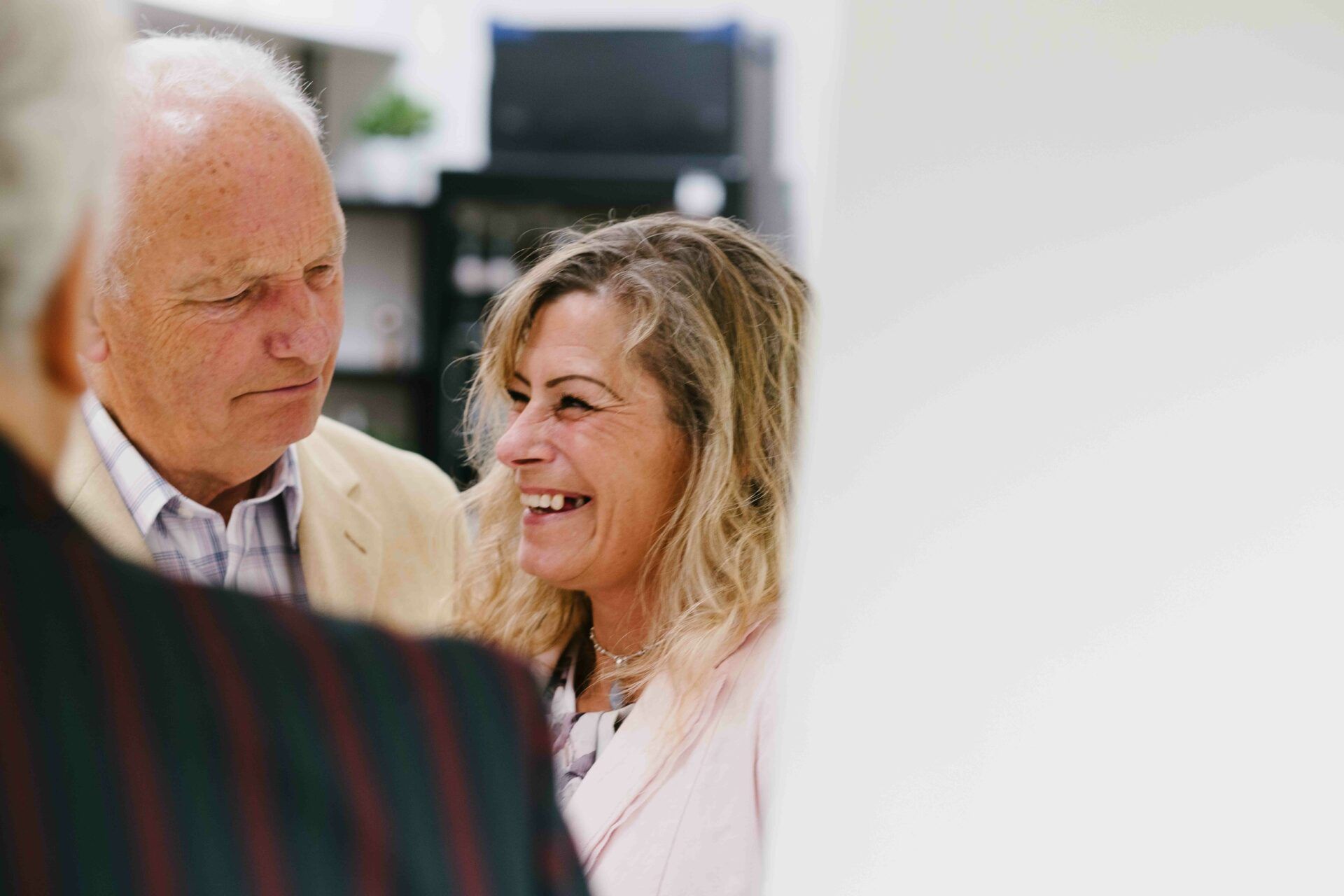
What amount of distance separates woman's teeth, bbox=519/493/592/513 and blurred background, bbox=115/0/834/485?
3.49 m

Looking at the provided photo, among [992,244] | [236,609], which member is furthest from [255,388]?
[236,609]

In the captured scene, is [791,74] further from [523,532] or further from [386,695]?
[386,695]

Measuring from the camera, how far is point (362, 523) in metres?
2.03

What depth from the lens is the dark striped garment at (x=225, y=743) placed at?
1.78 ft

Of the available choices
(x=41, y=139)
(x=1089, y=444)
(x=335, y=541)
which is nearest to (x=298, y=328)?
(x=335, y=541)

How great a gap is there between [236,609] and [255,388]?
1.23 m

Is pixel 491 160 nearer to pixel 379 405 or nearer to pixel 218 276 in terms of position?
pixel 379 405

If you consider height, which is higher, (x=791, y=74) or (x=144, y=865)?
(x=791, y=74)

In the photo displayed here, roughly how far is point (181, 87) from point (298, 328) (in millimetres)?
347

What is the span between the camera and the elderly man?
5.58 ft

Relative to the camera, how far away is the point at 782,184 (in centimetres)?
605

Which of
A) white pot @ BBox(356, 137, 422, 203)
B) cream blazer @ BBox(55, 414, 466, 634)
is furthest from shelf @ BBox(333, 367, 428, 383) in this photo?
cream blazer @ BBox(55, 414, 466, 634)

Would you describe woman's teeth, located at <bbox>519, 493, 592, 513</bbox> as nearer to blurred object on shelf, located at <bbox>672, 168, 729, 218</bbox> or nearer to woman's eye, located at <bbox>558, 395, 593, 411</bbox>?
woman's eye, located at <bbox>558, 395, 593, 411</bbox>

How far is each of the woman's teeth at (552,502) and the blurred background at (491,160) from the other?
11.4 feet
